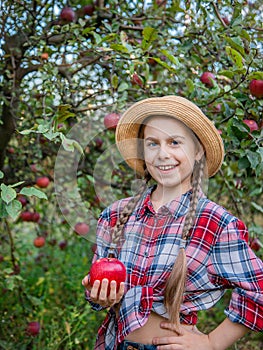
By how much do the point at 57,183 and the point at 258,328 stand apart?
948 millimetres

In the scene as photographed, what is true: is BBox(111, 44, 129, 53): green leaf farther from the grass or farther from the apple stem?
the grass

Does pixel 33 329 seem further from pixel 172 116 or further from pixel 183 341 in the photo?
pixel 172 116

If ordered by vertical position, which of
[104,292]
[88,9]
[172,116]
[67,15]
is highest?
[88,9]

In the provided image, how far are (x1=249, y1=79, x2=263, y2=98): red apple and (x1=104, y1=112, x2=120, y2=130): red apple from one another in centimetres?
52

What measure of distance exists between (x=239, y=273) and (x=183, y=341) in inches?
9.6

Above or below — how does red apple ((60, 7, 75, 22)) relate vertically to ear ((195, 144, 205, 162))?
above

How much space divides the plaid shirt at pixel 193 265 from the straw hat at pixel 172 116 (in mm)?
160

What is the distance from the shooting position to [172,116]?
157 cm

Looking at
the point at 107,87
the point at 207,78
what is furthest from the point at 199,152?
the point at 107,87

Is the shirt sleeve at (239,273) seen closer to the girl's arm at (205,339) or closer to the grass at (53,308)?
the girl's arm at (205,339)

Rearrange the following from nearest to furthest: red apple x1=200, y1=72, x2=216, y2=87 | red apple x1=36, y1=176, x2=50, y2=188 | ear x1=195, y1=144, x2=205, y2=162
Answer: ear x1=195, y1=144, x2=205, y2=162, red apple x1=200, y1=72, x2=216, y2=87, red apple x1=36, y1=176, x2=50, y2=188

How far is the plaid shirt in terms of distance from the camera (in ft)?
4.82

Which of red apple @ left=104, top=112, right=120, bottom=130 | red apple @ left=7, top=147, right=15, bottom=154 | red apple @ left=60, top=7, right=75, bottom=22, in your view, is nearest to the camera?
red apple @ left=104, top=112, right=120, bottom=130

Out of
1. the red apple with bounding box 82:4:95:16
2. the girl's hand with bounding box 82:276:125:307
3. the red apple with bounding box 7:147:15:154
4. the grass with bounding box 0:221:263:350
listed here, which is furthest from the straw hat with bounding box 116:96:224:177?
Answer: the red apple with bounding box 7:147:15:154
